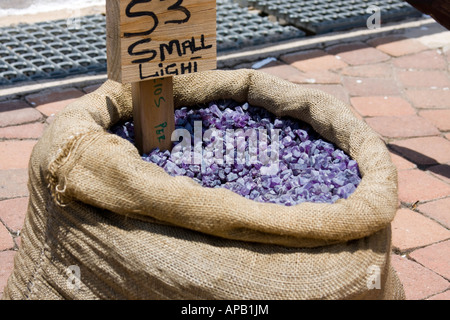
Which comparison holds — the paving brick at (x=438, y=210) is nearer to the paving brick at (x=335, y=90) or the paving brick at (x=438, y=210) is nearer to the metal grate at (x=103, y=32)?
the paving brick at (x=335, y=90)

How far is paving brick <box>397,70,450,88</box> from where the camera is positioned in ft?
12.5

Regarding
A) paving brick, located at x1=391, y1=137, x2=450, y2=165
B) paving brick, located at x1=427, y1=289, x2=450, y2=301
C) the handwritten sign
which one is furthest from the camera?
paving brick, located at x1=391, y1=137, x2=450, y2=165

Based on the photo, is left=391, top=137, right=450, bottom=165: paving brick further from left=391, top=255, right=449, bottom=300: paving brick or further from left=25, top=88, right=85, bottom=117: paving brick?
left=25, top=88, right=85, bottom=117: paving brick

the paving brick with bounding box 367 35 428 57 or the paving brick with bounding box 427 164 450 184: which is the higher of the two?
the paving brick with bounding box 367 35 428 57

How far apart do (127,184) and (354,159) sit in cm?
71

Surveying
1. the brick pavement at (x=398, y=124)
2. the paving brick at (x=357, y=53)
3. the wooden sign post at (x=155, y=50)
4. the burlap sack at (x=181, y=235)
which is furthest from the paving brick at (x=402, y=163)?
the wooden sign post at (x=155, y=50)

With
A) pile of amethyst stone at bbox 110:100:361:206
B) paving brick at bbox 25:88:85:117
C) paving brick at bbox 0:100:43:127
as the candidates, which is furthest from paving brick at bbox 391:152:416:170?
paving brick at bbox 0:100:43:127

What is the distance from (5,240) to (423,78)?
8.32 feet

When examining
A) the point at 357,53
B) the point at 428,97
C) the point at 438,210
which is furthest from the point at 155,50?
the point at 357,53

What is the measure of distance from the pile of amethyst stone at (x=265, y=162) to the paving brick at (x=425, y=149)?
1105 mm

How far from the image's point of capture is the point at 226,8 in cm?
467

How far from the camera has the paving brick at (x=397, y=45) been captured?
4.21 metres
